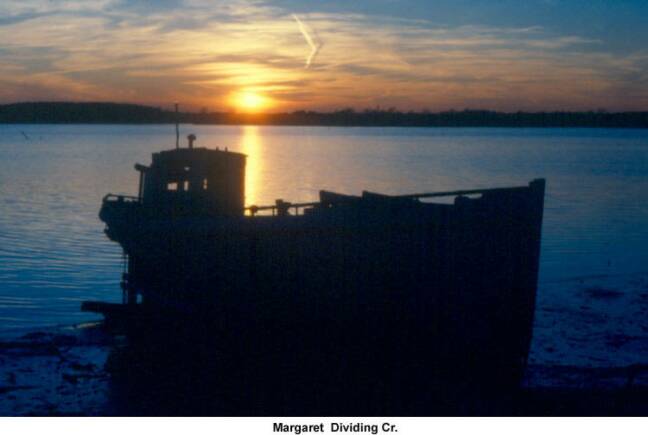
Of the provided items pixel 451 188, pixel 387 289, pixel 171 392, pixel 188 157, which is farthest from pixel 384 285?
pixel 451 188

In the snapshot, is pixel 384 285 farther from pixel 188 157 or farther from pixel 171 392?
pixel 188 157

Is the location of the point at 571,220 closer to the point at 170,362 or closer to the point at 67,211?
the point at 67,211

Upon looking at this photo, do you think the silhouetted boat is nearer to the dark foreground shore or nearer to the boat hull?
the boat hull

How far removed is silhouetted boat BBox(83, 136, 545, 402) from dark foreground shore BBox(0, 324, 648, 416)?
857 millimetres

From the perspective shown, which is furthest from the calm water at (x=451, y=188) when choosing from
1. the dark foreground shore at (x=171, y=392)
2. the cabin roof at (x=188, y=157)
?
the cabin roof at (x=188, y=157)

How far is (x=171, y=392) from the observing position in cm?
1459

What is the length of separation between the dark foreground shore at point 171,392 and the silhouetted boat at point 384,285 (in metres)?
0.86

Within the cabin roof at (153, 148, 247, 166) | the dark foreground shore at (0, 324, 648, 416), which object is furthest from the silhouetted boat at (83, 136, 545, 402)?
the cabin roof at (153, 148, 247, 166)

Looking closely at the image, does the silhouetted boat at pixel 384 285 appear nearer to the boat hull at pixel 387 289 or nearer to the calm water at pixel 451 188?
the boat hull at pixel 387 289

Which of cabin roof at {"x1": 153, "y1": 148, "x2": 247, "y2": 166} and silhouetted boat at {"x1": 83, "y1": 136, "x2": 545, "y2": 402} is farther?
cabin roof at {"x1": 153, "y1": 148, "x2": 247, "y2": 166}

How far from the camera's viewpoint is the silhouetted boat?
13.0m

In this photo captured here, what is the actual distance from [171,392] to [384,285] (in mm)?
5007
